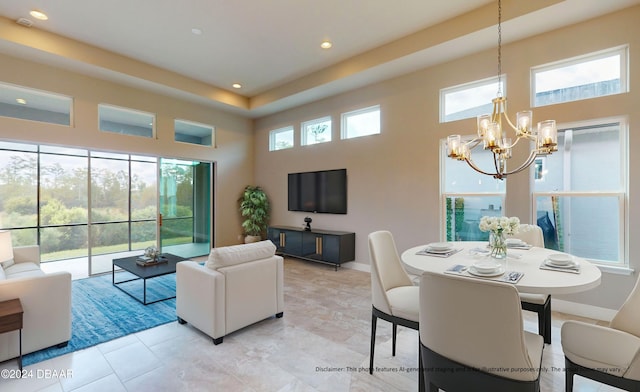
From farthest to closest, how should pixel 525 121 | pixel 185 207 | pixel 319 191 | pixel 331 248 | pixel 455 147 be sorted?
pixel 185 207, pixel 319 191, pixel 331 248, pixel 455 147, pixel 525 121

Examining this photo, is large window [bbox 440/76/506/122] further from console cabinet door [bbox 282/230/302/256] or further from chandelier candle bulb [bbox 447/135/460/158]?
console cabinet door [bbox 282/230/302/256]

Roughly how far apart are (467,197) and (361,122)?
2300 mm

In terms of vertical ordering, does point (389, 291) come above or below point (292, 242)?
above

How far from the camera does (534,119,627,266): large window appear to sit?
3.21 meters

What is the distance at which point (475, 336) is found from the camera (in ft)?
4.24

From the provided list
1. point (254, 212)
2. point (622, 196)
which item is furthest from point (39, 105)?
point (622, 196)

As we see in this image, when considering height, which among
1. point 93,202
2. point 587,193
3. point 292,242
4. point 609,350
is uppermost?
point 587,193

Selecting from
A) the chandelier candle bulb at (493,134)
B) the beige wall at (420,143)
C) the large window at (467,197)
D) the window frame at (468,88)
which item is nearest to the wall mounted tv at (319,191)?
the beige wall at (420,143)

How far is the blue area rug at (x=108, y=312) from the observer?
2652 millimetres

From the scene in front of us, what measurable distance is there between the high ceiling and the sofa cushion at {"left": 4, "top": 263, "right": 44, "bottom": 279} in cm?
283

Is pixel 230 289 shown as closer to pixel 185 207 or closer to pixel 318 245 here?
pixel 318 245

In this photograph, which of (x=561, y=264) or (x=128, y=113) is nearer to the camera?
(x=561, y=264)

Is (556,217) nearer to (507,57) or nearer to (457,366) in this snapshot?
(507,57)

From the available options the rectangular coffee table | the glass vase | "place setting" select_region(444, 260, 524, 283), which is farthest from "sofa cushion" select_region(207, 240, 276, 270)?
the glass vase
